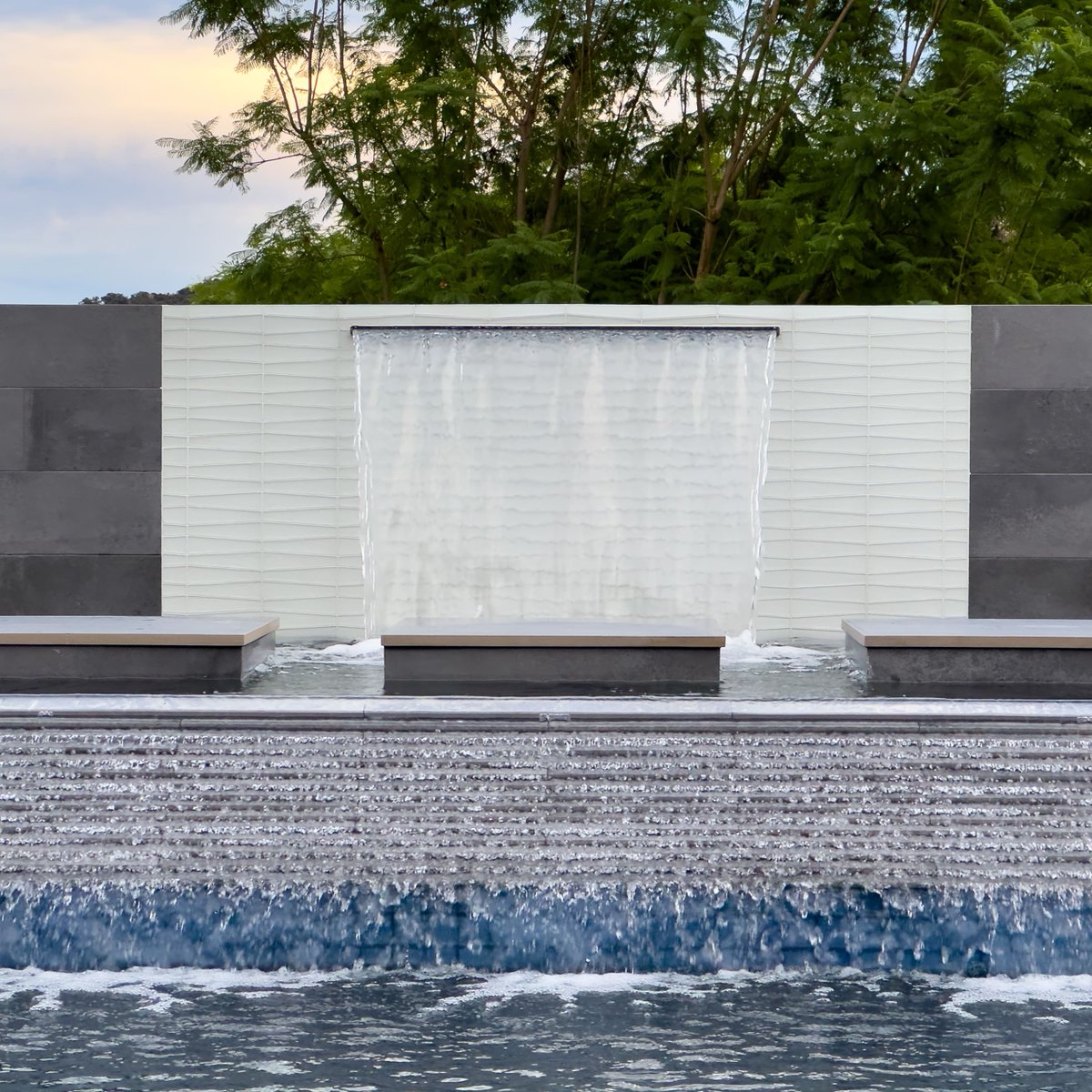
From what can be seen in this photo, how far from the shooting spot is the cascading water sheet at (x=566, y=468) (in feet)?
32.0

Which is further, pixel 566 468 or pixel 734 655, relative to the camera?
pixel 566 468

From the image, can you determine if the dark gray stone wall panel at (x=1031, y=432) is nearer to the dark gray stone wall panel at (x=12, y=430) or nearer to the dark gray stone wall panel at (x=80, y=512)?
the dark gray stone wall panel at (x=80, y=512)

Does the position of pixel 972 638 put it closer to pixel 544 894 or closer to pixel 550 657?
pixel 550 657

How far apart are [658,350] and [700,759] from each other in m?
4.36

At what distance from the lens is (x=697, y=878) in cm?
546

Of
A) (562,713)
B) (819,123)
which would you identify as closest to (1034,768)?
(562,713)

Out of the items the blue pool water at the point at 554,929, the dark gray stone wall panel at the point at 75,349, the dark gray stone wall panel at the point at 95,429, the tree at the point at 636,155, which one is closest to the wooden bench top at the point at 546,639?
the blue pool water at the point at 554,929

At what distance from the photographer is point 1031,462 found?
→ 9695 mm

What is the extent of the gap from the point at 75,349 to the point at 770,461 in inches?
193

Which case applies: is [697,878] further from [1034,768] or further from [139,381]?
[139,381]

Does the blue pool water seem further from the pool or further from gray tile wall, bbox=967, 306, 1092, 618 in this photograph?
gray tile wall, bbox=967, 306, 1092, 618

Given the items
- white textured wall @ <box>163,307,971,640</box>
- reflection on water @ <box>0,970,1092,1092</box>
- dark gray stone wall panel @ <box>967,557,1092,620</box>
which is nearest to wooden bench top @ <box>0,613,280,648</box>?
white textured wall @ <box>163,307,971,640</box>

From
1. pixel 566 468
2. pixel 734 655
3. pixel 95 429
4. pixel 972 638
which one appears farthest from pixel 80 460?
pixel 972 638

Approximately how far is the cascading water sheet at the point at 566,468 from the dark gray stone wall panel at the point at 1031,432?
153 cm
